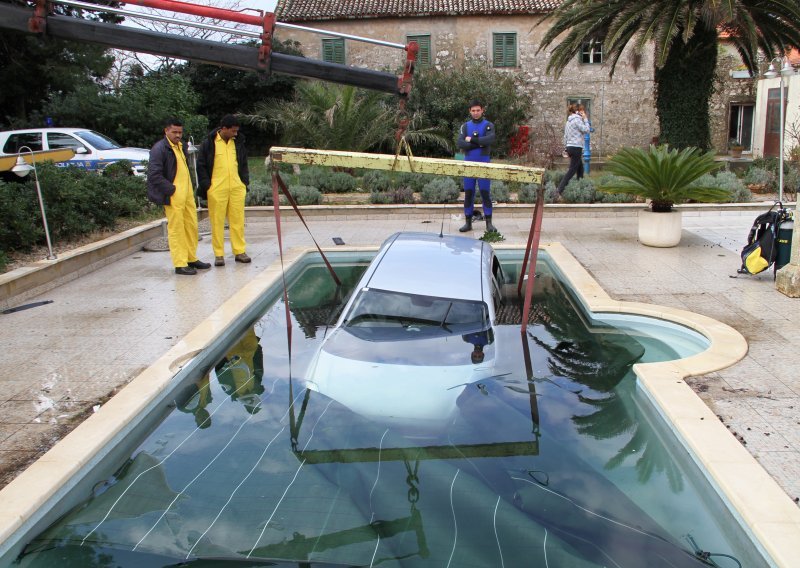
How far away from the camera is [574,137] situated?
14273mm

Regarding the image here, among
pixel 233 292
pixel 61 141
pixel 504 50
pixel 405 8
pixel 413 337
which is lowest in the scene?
pixel 233 292

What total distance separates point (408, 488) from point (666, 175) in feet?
25.5

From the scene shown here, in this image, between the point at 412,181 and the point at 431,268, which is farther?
the point at 412,181

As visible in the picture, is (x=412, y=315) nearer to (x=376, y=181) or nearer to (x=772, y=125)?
(x=376, y=181)

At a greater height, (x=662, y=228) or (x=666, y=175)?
(x=666, y=175)

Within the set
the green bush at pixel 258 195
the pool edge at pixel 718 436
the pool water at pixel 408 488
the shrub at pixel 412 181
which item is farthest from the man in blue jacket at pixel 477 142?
the pool water at pixel 408 488

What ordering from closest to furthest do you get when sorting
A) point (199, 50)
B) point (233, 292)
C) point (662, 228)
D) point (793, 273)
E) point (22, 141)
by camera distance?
point (199, 50)
point (793, 273)
point (233, 292)
point (662, 228)
point (22, 141)

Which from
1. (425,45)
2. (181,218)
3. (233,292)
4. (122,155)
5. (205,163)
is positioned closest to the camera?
(233,292)

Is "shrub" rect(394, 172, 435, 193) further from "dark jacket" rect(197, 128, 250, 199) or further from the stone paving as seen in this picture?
"dark jacket" rect(197, 128, 250, 199)

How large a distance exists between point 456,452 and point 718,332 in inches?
126

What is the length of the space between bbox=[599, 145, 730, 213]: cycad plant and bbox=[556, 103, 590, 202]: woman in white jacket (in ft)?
10.7

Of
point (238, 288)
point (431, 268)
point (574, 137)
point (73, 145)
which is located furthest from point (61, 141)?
point (431, 268)

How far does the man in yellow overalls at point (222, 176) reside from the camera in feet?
31.0

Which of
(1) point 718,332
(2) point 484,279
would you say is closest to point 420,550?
(2) point 484,279
